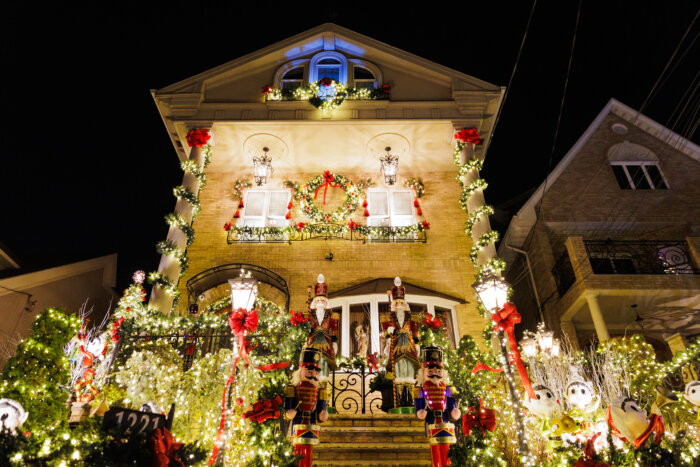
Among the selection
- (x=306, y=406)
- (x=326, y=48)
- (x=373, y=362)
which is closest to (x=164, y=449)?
(x=306, y=406)

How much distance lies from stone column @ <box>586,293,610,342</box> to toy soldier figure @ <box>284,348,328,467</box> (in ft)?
31.3

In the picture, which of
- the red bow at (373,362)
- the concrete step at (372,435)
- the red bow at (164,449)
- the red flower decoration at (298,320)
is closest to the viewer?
the red bow at (164,449)

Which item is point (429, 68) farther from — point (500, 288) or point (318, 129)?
point (500, 288)

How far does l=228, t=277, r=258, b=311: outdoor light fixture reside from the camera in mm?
6910

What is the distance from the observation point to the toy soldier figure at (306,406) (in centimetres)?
593

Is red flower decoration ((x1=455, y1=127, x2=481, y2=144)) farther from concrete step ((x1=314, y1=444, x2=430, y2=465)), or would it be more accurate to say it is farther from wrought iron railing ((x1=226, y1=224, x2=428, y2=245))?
concrete step ((x1=314, y1=444, x2=430, y2=465))

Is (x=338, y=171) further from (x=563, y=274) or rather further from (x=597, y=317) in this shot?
(x=597, y=317)

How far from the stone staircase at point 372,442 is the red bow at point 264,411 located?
127 centimetres

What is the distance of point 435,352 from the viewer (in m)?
6.49

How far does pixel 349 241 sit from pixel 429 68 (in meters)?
6.83

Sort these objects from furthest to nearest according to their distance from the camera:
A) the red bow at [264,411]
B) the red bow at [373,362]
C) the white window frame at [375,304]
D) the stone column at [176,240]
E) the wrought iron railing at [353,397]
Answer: the white window frame at [375,304] < the stone column at [176,240] < the red bow at [373,362] < the wrought iron railing at [353,397] < the red bow at [264,411]

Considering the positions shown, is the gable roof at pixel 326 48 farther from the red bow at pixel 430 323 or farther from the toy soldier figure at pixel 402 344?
the toy soldier figure at pixel 402 344

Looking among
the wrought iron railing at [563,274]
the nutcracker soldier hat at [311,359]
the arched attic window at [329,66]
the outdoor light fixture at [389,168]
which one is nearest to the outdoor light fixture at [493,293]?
the nutcracker soldier hat at [311,359]

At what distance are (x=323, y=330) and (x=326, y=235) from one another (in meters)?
7.38
